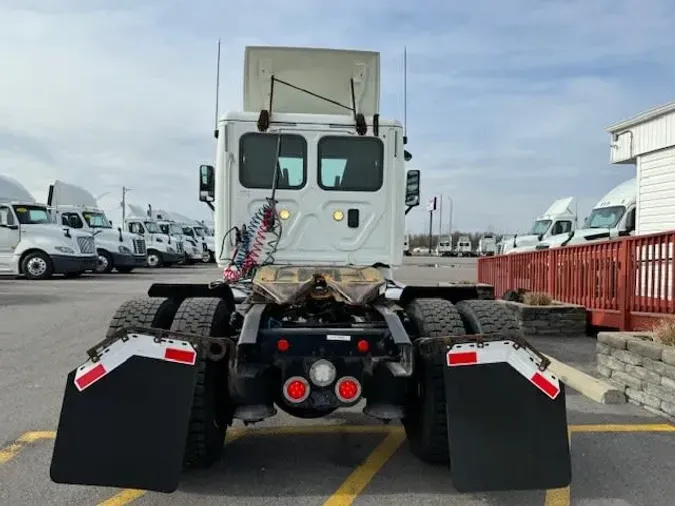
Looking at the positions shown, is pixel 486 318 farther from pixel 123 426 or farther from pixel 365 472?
pixel 123 426

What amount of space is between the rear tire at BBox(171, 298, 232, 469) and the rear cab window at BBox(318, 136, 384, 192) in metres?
2.17

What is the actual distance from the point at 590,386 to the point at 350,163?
3195mm

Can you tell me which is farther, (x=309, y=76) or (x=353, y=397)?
(x=309, y=76)

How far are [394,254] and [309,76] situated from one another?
7.01 ft

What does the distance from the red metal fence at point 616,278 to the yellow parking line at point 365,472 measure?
4653 mm

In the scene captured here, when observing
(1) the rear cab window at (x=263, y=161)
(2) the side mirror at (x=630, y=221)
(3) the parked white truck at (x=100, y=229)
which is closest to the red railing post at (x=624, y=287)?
(1) the rear cab window at (x=263, y=161)

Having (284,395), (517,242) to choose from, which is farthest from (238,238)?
(517,242)

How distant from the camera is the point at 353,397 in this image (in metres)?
3.81

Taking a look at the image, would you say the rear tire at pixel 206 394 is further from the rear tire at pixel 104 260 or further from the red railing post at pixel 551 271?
the rear tire at pixel 104 260

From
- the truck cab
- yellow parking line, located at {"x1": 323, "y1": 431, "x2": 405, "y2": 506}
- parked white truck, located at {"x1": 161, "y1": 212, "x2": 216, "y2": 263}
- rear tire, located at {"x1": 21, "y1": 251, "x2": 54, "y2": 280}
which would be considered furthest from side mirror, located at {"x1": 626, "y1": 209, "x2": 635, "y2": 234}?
the truck cab

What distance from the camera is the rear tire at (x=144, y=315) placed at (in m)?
4.19

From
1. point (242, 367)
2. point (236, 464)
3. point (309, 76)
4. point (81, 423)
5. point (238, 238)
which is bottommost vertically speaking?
point (236, 464)

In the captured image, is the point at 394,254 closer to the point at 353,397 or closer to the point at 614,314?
the point at 353,397

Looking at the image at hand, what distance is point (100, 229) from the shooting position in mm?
25922
